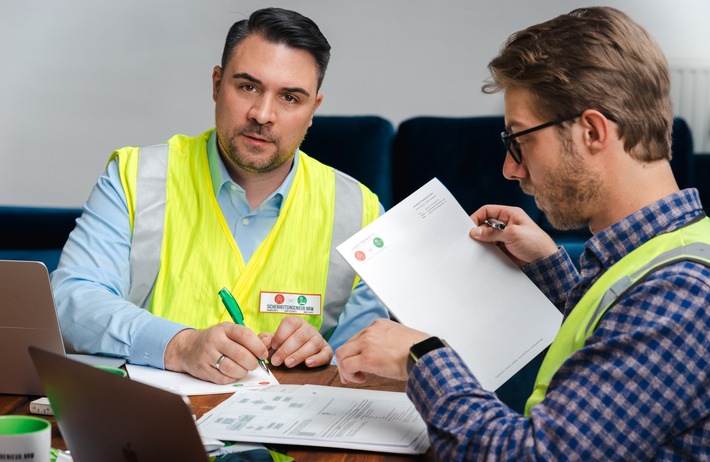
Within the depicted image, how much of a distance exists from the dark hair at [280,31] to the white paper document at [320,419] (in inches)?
37.5

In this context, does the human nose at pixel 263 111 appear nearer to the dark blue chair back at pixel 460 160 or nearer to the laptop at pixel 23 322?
the laptop at pixel 23 322

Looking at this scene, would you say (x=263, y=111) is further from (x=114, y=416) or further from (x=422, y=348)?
(x=114, y=416)

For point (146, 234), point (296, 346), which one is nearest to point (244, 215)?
point (146, 234)

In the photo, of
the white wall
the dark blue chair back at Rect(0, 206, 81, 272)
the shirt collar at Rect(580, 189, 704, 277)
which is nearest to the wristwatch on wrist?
the shirt collar at Rect(580, 189, 704, 277)

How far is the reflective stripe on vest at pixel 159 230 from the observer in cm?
183

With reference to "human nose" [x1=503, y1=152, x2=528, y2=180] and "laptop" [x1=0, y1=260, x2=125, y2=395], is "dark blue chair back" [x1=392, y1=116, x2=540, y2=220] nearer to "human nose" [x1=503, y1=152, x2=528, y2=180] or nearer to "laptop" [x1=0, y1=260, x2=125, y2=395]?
"human nose" [x1=503, y1=152, x2=528, y2=180]

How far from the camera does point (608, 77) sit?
1137 mm

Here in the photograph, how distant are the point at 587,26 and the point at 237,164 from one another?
97 centimetres

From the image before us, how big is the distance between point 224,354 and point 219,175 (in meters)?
0.68

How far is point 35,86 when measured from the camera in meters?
4.03

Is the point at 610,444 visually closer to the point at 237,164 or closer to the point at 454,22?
the point at 237,164

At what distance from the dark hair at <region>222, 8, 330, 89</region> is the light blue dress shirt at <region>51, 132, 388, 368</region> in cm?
25

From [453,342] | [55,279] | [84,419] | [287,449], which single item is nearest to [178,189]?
[55,279]

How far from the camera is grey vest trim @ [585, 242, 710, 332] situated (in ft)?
3.17
